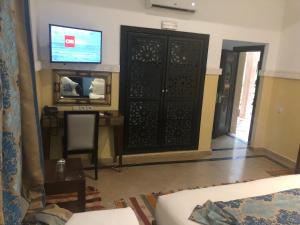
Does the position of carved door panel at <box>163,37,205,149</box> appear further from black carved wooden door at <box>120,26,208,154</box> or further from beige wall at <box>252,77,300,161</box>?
beige wall at <box>252,77,300,161</box>

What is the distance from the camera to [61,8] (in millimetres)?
3312

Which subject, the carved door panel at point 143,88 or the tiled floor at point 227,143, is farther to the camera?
the tiled floor at point 227,143

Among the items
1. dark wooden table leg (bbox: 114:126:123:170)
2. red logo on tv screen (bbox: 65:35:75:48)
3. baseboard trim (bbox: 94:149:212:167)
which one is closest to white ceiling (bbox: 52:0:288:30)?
red logo on tv screen (bbox: 65:35:75:48)

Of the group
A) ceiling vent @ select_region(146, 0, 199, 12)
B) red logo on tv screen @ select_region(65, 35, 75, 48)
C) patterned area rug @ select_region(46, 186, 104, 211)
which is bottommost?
patterned area rug @ select_region(46, 186, 104, 211)

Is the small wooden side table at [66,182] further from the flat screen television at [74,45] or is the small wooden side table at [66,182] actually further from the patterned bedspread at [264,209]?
the flat screen television at [74,45]

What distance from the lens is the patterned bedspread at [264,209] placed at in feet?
5.28

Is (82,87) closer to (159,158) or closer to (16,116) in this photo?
(159,158)

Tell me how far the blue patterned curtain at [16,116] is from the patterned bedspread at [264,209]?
1.07 meters

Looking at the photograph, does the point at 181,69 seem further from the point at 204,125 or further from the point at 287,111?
the point at 287,111

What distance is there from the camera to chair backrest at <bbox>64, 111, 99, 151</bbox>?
3.09 meters

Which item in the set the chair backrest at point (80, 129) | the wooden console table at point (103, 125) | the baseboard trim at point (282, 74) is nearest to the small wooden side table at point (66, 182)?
the chair backrest at point (80, 129)

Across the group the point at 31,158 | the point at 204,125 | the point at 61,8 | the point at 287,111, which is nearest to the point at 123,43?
the point at 61,8

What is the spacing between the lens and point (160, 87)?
3.96 meters

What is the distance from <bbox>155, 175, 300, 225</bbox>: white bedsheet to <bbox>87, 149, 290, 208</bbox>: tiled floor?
3.53 ft
